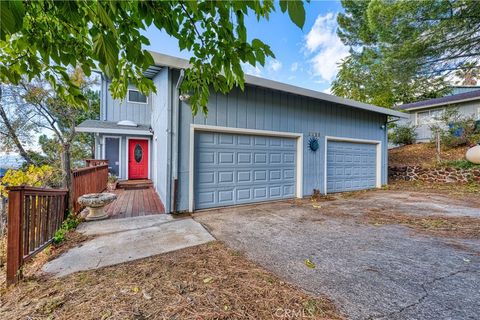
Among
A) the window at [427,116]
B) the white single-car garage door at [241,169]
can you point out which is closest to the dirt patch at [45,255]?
the white single-car garage door at [241,169]

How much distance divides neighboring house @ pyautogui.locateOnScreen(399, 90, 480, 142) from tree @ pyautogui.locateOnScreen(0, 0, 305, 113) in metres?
15.8

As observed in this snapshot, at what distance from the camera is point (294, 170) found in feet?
20.9

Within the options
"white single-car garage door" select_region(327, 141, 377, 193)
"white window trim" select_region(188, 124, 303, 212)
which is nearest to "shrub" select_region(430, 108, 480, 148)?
"white single-car garage door" select_region(327, 141, 377, 193)

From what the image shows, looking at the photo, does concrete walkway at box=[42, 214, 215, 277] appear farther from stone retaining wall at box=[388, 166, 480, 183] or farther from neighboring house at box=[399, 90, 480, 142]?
neighboring house at box=[399, 90, 480, 142]

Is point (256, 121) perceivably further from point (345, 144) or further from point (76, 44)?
point (76, 44)

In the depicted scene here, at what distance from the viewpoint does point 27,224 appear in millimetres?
2293

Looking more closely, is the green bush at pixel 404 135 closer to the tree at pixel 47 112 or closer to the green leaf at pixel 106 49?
the green leaf at pixel 106 49

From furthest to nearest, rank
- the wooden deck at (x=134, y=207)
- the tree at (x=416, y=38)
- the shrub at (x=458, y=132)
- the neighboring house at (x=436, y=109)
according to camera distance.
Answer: the neighboring house at (x=436, y=109), the shrub at (x=458, y=132), the tree at (x=416, y=38), the wooden deck at (x=134, y=207)

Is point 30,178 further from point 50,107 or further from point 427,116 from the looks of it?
point 427,116

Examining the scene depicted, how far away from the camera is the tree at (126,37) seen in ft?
3.23

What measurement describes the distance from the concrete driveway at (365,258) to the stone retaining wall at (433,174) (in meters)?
4.51

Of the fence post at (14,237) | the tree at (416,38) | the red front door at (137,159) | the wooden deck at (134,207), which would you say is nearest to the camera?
the fence post at (14,237)

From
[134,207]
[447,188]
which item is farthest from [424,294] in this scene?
[447,188]

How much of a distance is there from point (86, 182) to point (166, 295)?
4151 mm
